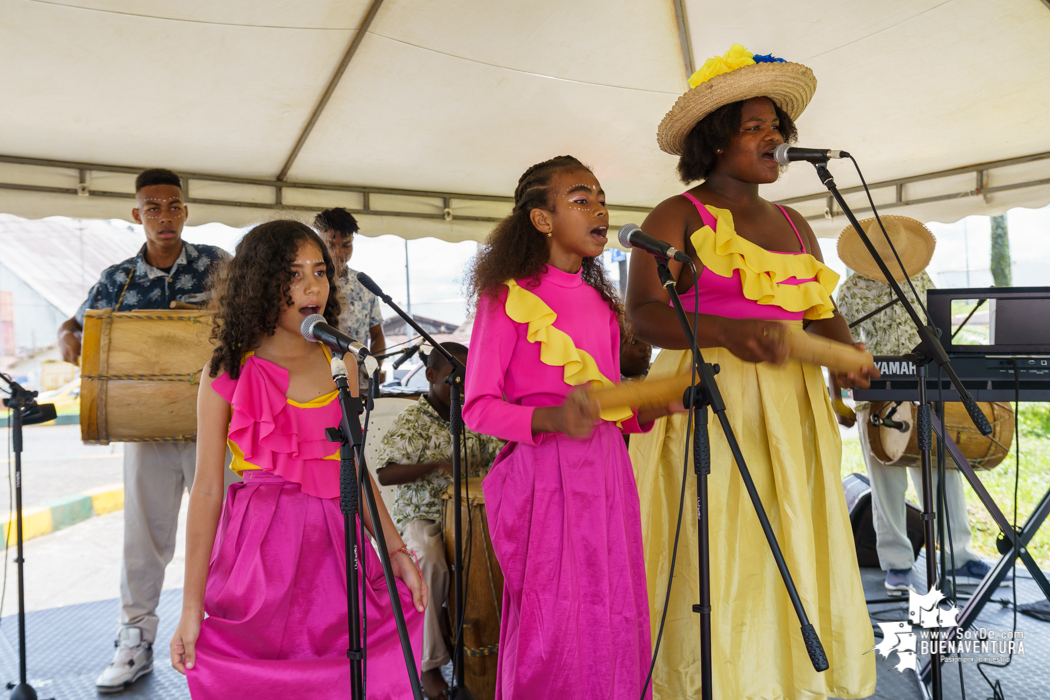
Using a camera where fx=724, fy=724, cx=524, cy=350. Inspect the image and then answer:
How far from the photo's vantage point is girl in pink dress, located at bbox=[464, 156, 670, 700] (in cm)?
172

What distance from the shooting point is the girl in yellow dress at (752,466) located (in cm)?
182

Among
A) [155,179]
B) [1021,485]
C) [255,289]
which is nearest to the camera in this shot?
[255,289]

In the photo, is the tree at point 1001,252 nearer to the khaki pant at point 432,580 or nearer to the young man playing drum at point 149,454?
the khaki pant at point 432,580

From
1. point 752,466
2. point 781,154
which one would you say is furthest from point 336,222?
point 752,466

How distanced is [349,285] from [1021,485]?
7948 mm

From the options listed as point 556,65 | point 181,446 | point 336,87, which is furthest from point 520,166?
point 181,446

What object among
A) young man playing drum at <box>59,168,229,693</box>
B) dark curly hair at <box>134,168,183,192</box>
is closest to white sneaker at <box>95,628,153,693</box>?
young man playing drum at <box>59,168,229,693</box>

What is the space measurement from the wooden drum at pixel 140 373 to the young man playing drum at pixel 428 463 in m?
0.92

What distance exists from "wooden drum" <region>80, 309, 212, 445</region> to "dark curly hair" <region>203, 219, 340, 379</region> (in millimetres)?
1073

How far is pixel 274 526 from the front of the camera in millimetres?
1919

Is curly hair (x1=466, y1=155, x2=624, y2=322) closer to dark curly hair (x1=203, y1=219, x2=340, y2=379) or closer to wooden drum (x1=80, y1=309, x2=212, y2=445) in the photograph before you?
dark curly hair (x1=203, y1=219, x2=340, y2=379)

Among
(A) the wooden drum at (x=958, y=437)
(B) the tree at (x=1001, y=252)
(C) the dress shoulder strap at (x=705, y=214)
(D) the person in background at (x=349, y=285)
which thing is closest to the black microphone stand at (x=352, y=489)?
(C) the dress shoulder strap at (x=705, y=214)

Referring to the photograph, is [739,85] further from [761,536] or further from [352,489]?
[352,489]

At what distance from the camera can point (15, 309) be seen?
18.8 m
